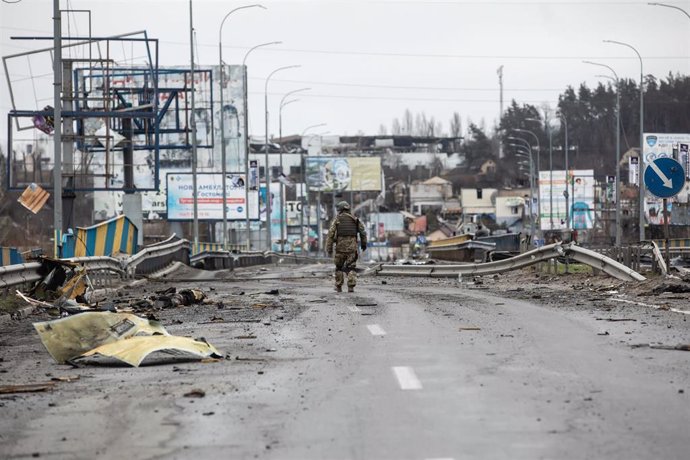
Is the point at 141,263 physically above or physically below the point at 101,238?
below

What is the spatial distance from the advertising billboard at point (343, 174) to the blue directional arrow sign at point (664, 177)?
97361mm

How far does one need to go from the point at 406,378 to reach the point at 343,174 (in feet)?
365

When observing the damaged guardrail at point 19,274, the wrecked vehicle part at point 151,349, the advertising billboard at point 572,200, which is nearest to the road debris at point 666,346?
the wrecked vehicle part at point 151,349

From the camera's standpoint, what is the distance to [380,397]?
827 centimetres

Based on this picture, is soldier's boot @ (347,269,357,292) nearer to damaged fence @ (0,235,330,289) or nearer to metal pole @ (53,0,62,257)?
damaged fence @ (0,235,330,289)

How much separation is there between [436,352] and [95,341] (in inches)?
130

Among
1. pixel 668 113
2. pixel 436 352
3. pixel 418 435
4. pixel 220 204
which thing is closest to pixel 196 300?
pixel 436 352

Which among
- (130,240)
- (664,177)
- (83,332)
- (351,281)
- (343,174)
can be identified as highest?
(343,174)

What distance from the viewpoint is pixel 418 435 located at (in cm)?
686

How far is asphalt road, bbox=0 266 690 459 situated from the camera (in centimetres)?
668

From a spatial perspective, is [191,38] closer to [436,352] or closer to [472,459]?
[436,352]

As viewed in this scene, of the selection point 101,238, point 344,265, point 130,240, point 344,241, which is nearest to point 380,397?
point 344,265

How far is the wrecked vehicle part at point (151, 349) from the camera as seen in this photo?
11.1 m

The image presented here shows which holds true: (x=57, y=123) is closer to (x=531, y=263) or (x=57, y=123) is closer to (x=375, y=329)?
(x=531, y=263)
